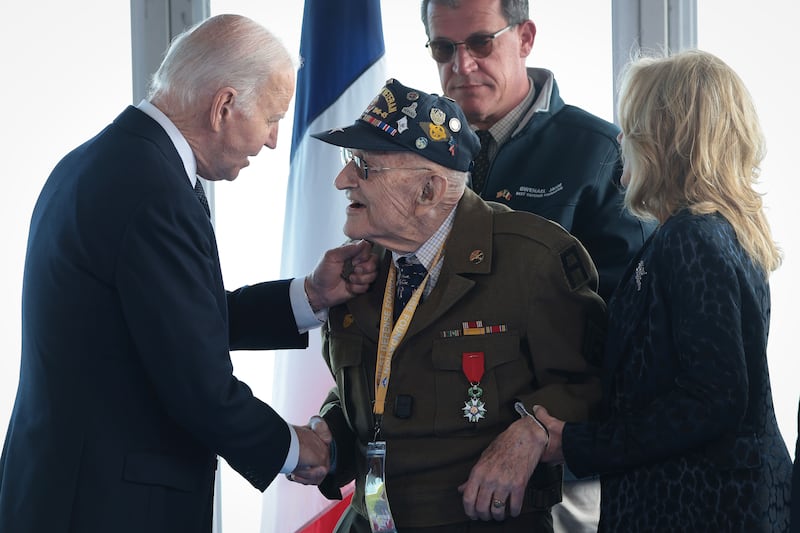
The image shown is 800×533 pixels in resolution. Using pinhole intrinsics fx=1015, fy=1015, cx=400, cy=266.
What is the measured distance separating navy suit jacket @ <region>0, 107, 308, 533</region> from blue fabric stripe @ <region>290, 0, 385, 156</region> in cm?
139

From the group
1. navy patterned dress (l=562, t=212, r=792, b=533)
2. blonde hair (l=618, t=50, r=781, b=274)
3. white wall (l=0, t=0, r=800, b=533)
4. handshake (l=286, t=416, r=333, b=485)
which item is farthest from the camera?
white wall (l=0, t=0, r=800, b=533)

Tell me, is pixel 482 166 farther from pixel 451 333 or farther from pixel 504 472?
pixel 504 472

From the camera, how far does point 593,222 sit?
2617mm

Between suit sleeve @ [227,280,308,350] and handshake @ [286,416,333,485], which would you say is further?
suit sleeve @ [227,280,308,350]

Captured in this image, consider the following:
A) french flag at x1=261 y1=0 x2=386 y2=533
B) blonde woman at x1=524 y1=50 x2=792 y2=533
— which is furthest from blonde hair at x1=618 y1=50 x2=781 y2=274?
french flag at x1=261 y1=0 x2=386 y2=533

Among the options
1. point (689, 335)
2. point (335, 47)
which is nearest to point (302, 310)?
point (689, 335)

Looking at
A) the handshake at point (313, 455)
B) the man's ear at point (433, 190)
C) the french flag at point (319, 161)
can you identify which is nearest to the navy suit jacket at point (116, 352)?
the handshake at point (313, 455)

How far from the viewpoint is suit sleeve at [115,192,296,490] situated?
76.2 inches

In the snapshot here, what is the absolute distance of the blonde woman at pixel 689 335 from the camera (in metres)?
1.87

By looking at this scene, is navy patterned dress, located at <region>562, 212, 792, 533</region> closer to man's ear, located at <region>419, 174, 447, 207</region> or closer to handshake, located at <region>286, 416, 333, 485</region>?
man's ear, located at <region>419, 174, 447, 207</region>

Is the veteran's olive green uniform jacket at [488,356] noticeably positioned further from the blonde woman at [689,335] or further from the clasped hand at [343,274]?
the clasped hand at [343,274]

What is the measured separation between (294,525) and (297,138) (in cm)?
128

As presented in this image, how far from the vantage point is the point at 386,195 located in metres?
2.17

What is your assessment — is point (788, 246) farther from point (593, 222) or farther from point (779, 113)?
point (593, 222)
